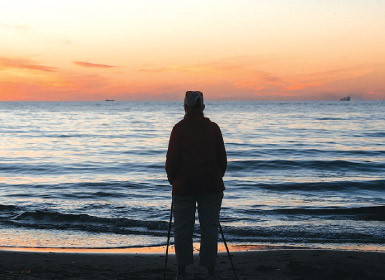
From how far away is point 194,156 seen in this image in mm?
5082

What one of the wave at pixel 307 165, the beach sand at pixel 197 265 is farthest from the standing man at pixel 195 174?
the wave at pixel 307 165

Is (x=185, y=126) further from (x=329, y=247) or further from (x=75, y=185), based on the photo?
(x=75, y=185)

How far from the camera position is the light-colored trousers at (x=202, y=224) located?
5.18m

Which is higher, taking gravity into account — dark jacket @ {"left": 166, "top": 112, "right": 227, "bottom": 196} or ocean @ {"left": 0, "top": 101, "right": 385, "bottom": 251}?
dark jacket @ {"left": 166, "top": 112, "right": 227, "bottom": 196}

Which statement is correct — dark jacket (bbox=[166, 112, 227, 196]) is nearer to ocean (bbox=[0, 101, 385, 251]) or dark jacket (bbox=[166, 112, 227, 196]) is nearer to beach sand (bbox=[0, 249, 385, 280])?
beach sand (bbox=[0, 249, 385, 280])

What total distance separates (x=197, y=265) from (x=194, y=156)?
6.91ft

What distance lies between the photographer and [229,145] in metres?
32.1

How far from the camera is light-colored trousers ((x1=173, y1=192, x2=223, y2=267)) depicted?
5.18 m

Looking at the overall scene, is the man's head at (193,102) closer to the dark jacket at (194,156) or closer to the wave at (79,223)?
the dark jacket at (194,156)

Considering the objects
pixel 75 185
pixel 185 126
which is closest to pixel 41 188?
pixel 75 185

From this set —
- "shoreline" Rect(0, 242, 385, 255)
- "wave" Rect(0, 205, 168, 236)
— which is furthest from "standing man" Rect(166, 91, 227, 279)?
"wave" Rect(0, 205, 168, 236)

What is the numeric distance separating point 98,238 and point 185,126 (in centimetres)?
448

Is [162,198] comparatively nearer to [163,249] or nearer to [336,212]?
[336,212]

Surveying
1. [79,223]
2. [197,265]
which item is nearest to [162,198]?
[79,223]
